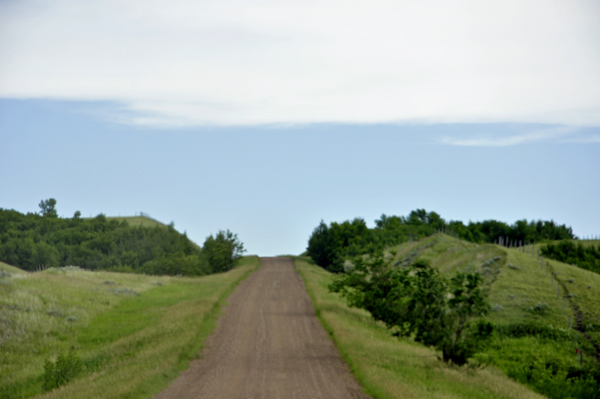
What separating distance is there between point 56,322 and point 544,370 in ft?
86.9

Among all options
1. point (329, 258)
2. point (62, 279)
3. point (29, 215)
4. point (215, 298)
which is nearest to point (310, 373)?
point (215, 298)

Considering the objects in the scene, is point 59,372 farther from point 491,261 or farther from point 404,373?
point 491,261

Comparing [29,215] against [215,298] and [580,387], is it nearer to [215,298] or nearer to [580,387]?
[215,298]

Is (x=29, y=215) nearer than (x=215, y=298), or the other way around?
(x=215, y=298)

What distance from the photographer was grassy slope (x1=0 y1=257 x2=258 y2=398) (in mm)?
15203

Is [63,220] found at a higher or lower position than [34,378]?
higher

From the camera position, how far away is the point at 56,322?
27969mm

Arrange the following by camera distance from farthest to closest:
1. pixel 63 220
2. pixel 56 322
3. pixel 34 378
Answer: pixel 63 220 → pixel 56 322 → pixel 34 378

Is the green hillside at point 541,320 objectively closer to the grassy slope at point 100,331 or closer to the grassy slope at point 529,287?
the grassy slope at point 529,287

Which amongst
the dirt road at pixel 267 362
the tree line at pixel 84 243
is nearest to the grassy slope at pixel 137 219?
the tree line at pixel 84 243

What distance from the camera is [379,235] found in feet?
294

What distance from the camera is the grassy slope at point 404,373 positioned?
42.9ft

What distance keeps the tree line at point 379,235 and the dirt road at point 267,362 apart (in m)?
45.8

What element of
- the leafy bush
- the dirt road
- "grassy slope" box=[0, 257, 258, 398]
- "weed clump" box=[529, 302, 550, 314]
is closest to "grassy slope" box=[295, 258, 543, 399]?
the dirt road
